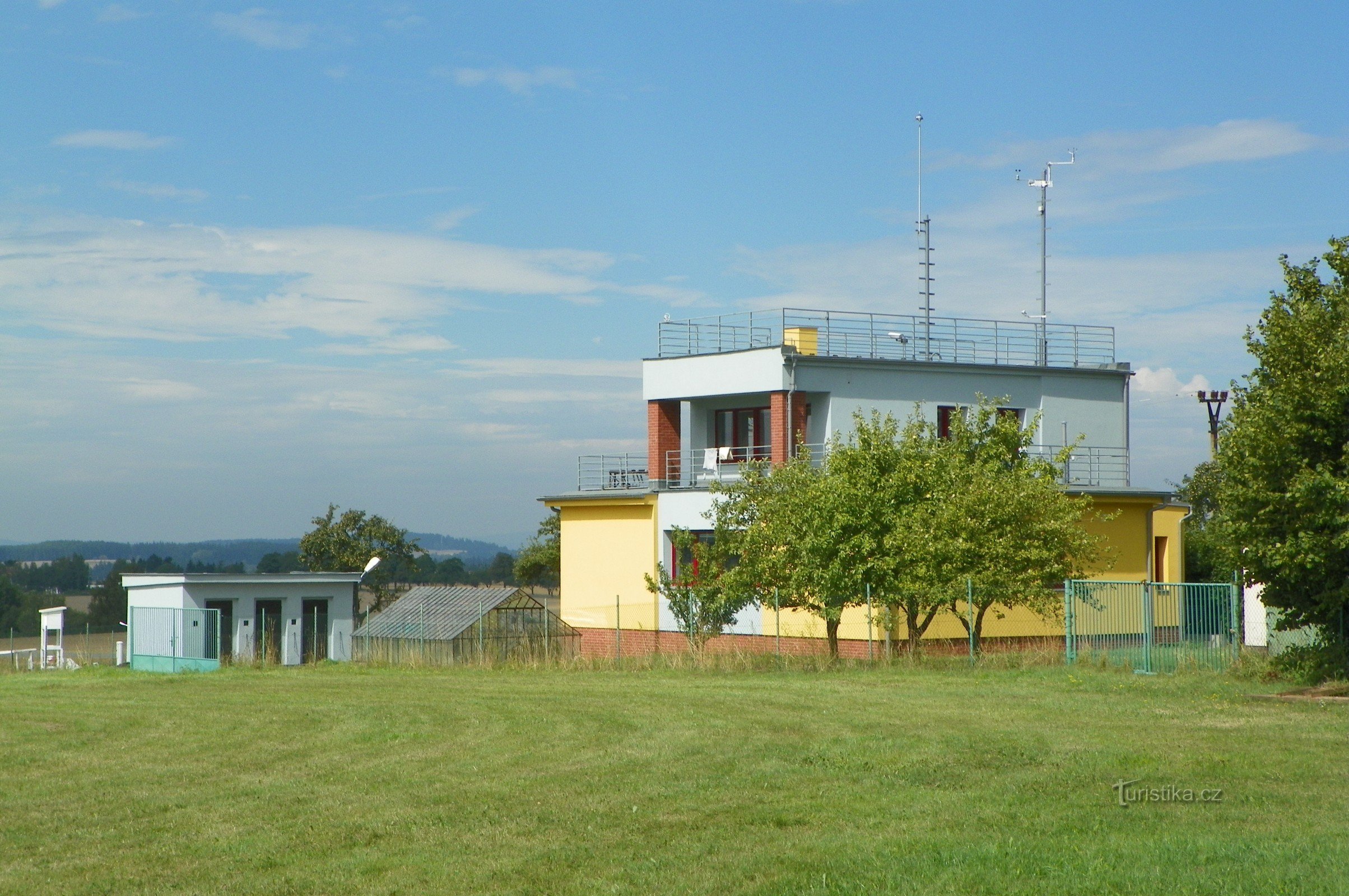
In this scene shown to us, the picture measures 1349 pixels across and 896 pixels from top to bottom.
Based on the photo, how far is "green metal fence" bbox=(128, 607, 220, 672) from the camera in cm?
4009

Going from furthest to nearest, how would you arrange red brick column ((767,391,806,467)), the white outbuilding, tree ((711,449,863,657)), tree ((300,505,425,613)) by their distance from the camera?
1. tree ((300,505,425,613))
2. the white outbuilding
3. red brick column ((767,391,806,467))
4. tree ((711,449,863,657))

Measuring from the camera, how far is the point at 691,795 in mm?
12711

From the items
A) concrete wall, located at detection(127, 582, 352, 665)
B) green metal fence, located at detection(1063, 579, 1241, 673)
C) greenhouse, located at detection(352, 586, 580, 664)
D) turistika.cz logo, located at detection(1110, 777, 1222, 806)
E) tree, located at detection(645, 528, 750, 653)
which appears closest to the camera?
turistika.cz logo, located at detection(1110, 777, 1222, 806)

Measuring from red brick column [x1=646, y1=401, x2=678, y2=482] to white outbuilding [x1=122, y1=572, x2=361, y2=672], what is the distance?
429 inches

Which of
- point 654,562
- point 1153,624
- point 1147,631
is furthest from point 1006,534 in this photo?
point 654,562

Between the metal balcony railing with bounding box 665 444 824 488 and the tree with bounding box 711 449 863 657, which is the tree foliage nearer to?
the tree with bounding box 711 449 863 657

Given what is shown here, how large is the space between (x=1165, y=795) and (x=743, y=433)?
29280 millimetres

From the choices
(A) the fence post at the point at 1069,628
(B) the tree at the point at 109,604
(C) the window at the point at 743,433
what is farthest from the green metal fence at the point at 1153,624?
(B) the tree at the point at 109,604

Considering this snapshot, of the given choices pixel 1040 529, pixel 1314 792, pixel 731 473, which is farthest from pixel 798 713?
pixel 731 473

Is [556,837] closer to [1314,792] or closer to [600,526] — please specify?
[1314,792]

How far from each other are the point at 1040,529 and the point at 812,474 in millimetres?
5202

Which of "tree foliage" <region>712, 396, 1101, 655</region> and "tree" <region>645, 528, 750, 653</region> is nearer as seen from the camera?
"tree foliage" <region>712, 396, 1101, 655</region>

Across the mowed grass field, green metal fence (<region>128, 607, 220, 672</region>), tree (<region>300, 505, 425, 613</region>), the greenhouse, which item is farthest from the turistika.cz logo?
A: tree (<region>300, 505, 425, 613</region>)

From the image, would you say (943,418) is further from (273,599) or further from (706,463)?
(273,599)
